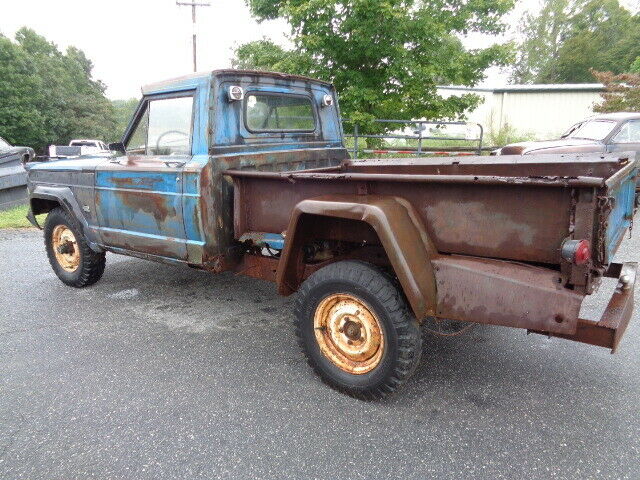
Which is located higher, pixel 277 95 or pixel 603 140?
pixel 277 95

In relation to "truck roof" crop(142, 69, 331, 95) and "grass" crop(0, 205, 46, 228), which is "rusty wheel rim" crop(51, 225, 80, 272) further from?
"grass" crop(0, 205, 46, 228)

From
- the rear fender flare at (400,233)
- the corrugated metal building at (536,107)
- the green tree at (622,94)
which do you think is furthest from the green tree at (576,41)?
the rear fender flare at (400,233)

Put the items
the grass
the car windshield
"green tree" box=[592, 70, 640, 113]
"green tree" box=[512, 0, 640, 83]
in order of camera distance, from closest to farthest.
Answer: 1. the grass
2. the car windshield
3. "green tree" box=[592, 70, 640, 113]
4. "green tree" box=[512, 0, 640, 83]

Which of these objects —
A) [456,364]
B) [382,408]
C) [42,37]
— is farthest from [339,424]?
[42,37]

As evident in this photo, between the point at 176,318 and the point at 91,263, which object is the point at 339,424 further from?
the point at 91,263

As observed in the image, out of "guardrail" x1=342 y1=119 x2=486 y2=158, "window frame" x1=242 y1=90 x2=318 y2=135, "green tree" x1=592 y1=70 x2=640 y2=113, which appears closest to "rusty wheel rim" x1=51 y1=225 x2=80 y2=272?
"window frame" x1=242 y1=90 x2=318 y2=135

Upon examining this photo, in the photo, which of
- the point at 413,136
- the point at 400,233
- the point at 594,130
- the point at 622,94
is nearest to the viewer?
the point at 400,233

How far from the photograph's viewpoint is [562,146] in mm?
8227

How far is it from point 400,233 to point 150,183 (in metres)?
2.24

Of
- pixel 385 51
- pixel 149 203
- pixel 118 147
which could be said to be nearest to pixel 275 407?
pixel 149 203

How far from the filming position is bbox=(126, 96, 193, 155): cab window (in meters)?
3.58

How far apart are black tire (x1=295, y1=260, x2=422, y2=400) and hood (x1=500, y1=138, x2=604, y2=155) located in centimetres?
680

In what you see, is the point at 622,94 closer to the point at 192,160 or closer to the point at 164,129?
the point at 164,129

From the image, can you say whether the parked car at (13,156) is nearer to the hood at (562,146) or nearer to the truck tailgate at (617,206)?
the hood at (562,146)
